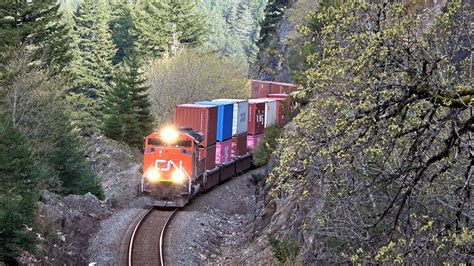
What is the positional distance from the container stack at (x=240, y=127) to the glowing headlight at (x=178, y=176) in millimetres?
7240

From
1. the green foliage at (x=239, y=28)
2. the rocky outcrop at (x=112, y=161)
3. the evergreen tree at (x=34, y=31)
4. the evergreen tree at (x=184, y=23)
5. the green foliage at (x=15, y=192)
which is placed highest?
the green foliage at (x=239, y=28)

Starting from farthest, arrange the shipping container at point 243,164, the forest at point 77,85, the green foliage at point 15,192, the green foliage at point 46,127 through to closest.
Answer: the shipping container at point 243,164, the green foliage at point 46,127, the forest at point 77,85, the green foliage at point 15,192

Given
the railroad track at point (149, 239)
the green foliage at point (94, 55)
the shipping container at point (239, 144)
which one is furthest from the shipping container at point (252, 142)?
the green foliage at point (94, 55)

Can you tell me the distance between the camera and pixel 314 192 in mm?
12836

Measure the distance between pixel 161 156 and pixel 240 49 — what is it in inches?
3983

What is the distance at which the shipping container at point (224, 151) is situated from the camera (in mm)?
28056

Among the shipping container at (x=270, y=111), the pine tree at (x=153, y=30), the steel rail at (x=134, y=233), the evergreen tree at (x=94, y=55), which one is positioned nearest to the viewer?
the steel rail at (x=134, y=233)

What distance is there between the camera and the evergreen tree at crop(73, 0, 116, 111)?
5581 centimetres

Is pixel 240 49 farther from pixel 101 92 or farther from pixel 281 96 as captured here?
pixel 281 96

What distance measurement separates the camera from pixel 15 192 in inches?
579

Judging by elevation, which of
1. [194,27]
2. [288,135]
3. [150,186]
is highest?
[194,27]

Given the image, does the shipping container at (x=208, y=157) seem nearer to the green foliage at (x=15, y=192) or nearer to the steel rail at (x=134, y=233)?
the steel rail at (x=134, y=233)

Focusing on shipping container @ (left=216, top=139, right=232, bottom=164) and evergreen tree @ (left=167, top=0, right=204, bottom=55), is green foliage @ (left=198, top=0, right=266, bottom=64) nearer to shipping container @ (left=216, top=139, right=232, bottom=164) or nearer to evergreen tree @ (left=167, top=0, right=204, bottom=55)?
evergreen tree @ (left=167, top=0, right=204, bottom=55)

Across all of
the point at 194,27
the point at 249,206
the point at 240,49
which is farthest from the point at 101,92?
the point at 240,49
